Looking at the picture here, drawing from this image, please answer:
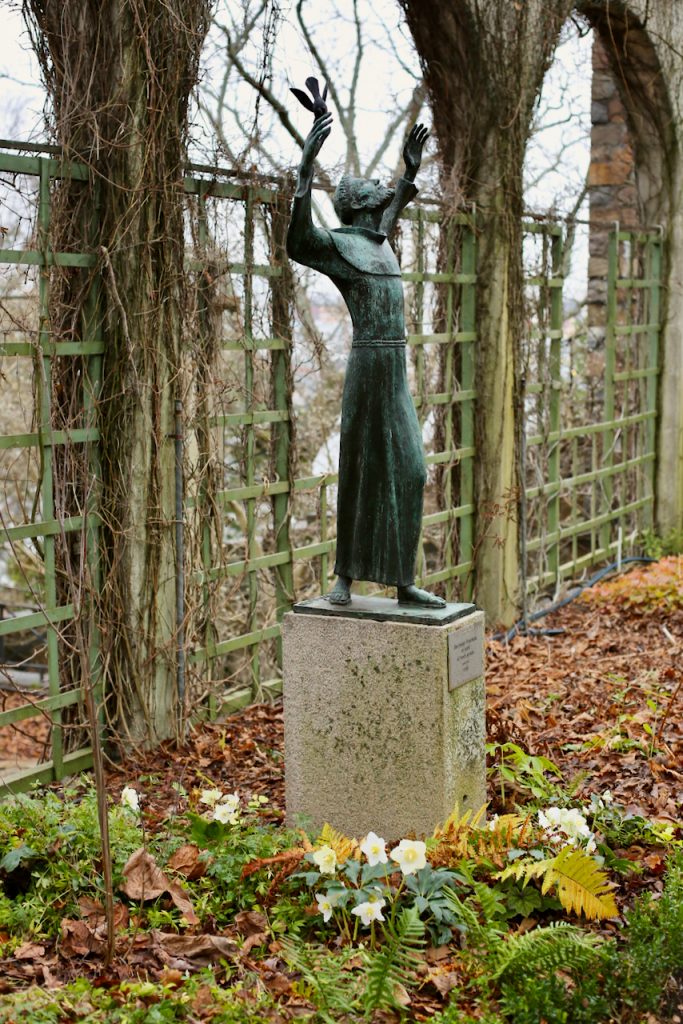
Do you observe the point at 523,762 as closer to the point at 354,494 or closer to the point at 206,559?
the point at 354,494

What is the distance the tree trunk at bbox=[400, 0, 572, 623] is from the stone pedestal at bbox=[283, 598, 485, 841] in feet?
10.9

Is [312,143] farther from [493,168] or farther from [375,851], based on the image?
[493,168]

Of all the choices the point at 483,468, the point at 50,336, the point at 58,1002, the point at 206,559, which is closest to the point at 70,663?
the point at 206,559

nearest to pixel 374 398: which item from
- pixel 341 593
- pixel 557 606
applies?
pixel 341 593

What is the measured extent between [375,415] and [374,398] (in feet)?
0.19

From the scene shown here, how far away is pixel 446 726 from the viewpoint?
4215 millimetres

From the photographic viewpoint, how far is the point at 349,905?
3.69 meters

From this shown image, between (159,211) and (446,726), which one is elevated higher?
(159,211)

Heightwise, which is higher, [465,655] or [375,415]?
[375,415]

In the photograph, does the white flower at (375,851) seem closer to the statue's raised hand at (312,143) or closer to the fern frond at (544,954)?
the fern frond at (544,954)

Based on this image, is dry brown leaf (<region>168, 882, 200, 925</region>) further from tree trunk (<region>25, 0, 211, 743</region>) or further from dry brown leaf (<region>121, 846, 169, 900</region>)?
tree trunk (<region>25, 0, 211, 743</region>)

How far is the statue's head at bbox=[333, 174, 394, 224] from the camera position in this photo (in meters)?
4.36

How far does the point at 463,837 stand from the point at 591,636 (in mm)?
3736

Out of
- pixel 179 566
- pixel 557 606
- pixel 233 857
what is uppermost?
pixel 179 566
